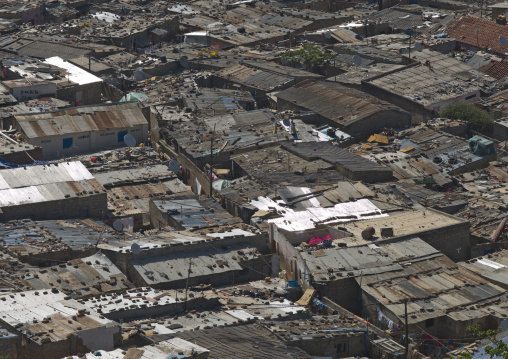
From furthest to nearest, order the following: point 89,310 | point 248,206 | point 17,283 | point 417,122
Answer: point 417,122
point 248,206
point 17,283
point 89,310

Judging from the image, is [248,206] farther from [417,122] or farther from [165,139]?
[417,122]

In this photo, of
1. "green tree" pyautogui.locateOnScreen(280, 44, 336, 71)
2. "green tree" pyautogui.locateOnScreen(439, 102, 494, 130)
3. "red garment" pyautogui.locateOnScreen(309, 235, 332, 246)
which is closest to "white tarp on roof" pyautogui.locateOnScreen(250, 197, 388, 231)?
"red garment" pyautogui.locateOnScreen(309, 235, 332, 246)

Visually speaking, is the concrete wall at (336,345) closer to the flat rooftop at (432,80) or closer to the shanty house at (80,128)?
the shanty house at (80,128)

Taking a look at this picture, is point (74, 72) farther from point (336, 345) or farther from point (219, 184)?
point (336, 345)

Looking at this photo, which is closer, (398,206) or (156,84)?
(398,206)

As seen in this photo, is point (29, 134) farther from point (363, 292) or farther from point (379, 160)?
point (363, 292)

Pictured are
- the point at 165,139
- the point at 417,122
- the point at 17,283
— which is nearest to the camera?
the point at 17,283

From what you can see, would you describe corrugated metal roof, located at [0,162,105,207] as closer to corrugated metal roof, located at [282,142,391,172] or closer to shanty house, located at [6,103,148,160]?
shanty house, located at [6,103,148,160]

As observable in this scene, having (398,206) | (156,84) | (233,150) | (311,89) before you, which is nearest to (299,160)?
(233,150)
